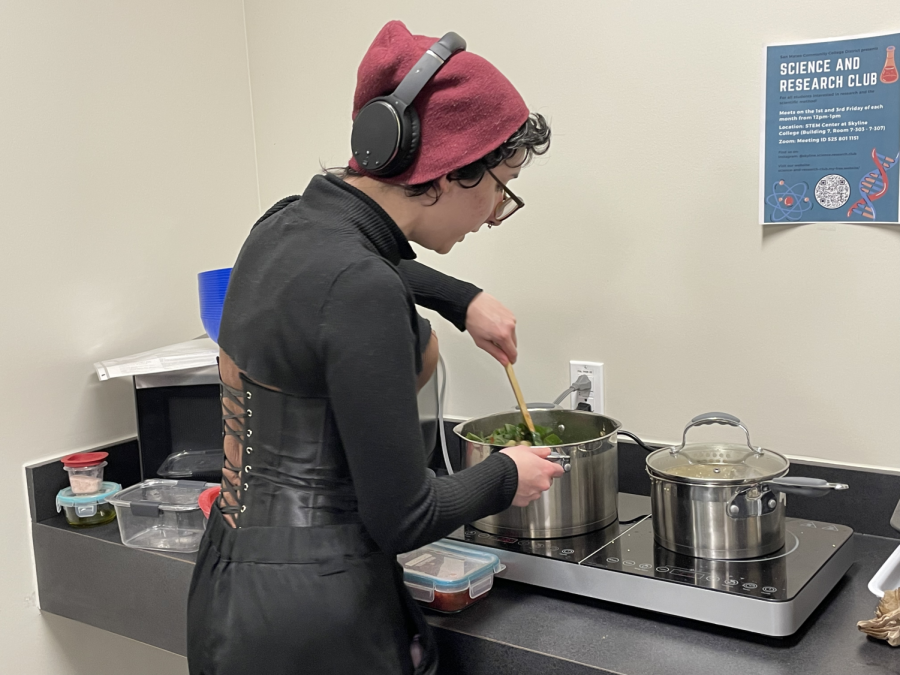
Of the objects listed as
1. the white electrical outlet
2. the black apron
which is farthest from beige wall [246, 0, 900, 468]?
the black apron

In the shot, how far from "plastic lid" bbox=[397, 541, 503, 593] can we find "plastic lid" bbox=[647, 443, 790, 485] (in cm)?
27

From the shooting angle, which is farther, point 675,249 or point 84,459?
point 84,459

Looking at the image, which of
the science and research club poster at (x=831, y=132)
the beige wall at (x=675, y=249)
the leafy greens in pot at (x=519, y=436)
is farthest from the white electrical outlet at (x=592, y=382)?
the science and research club poster at (x=831, y=132)

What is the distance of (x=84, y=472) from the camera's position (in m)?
1.56

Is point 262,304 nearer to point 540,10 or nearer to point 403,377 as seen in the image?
point 403,377

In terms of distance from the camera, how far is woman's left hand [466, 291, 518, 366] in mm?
1303

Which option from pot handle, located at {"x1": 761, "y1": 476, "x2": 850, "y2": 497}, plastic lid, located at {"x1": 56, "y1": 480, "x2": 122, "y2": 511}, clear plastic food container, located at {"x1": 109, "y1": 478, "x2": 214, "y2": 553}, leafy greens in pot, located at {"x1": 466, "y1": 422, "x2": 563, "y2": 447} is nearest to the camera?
pot handle, located at {"x1": 761, "y1": 476, "x2": 850, "y2": 497}

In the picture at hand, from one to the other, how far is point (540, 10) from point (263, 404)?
36.1 inches

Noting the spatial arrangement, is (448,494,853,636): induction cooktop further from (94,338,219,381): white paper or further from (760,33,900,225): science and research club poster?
(94,338,219,381): white paper

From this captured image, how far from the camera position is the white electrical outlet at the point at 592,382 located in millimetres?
1521

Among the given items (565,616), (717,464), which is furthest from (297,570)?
(717,464)

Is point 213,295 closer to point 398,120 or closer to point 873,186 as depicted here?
point 398,120

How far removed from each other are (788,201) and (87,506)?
1.31 m

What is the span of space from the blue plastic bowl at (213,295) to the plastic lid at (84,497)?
13.4 inches
